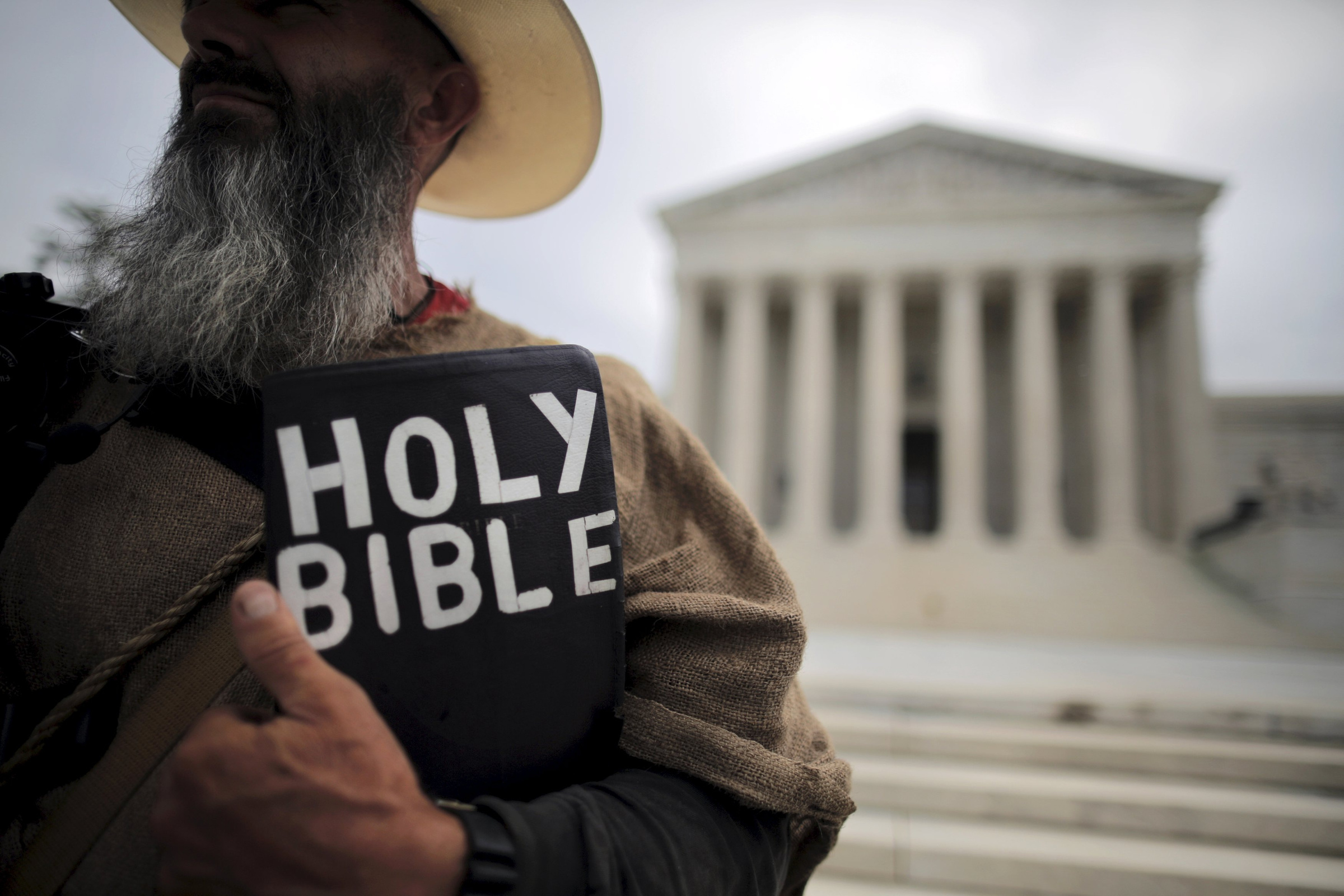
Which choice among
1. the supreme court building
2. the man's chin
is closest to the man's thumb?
the man's chin

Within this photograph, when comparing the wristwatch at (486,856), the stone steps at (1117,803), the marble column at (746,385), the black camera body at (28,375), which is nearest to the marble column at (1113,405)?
the marble column at (746,385)

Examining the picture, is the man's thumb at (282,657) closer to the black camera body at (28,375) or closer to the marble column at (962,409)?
the black camera body at (28,375)

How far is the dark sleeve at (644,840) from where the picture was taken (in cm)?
85

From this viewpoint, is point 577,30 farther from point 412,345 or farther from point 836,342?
point 836,342

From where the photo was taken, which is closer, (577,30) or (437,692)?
(437,692)

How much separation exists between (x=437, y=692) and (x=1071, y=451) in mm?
24815

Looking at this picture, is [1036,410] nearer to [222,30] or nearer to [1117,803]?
[1117,803]

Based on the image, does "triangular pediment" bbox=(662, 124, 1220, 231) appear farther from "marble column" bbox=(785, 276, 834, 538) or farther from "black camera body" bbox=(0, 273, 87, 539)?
"black camera body" bbox=(0, 273, 87, 539)

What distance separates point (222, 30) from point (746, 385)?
19.6m

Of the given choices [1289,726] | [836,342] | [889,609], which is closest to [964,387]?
[836,342]

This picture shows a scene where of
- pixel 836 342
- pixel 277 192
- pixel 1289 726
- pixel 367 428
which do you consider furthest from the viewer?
pixel 836 342

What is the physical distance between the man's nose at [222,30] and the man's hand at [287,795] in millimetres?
1103

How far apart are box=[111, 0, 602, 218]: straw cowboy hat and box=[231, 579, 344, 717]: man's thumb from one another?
1.37m

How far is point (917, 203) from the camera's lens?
66.6 ft
